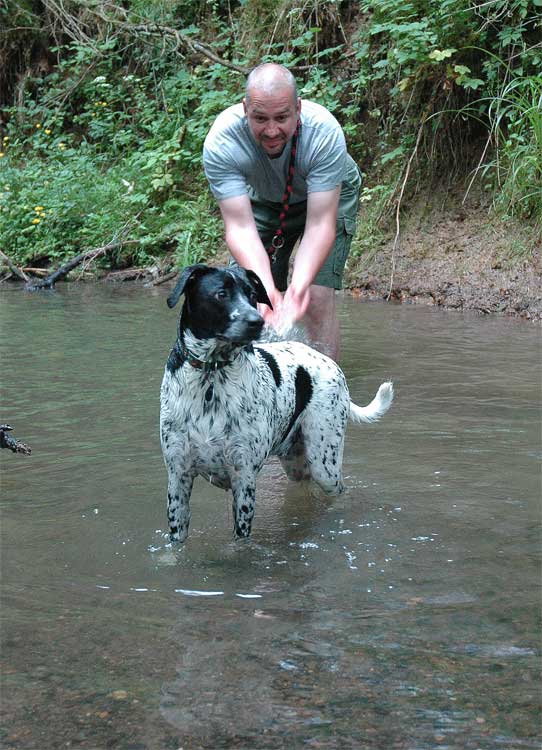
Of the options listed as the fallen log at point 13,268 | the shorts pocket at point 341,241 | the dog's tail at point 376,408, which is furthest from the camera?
the fallen log at point 13,268

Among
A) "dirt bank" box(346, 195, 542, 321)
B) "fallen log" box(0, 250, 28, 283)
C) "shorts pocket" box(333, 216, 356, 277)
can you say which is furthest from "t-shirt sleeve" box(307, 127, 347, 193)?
"fallen log" box(0, 250, 28, 283)

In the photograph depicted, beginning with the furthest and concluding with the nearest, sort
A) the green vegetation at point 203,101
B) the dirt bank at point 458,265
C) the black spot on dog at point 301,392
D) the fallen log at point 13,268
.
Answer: the fallen log at point 13,268 → the green vegetation at point 203,101 → the dirt bank at point 458,265 → the black spot on dog at point 301,392

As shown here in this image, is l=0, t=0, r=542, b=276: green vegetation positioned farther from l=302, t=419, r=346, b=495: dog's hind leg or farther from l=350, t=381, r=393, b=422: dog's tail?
l=302, t=419, r=346, b=495: dog's hind leg

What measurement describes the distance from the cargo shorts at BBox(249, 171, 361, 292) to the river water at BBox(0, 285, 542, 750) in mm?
988

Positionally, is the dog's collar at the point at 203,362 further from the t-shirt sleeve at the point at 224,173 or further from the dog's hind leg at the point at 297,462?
the t-shirt sleeve at the point at 224,173

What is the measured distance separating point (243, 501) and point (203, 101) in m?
10.4

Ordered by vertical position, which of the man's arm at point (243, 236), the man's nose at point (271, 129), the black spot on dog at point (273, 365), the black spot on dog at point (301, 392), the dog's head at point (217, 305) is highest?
the man's nose at point (271, 129)

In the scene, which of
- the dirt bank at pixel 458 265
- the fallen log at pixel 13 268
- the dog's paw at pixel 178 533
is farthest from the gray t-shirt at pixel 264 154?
the fallen log at pixel 13 268

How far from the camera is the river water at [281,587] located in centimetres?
270

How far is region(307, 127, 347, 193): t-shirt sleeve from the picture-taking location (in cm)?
526

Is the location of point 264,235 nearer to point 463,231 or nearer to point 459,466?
point 459,466

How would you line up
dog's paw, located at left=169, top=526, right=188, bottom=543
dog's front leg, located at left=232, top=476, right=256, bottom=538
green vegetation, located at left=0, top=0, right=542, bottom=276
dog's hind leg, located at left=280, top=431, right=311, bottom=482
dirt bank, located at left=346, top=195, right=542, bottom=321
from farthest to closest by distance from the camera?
1. green vegetation, located at left=0, top=0, right=542, bottom=276
2. dirt bank, located at left=346, top=195, right=542, bottom=321
3. dog's hind leg, located at left=280, top=431, right=311, bottom=482
4. dog's paw, located at left=169, top=526, right=188, bottom=543
5. dog's front leg, located at left=232, top=476, right=256, bottom=538

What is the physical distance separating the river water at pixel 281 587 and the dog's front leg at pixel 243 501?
0.10 meters

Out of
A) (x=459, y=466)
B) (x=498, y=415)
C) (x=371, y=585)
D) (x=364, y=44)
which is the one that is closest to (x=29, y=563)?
(x=371, y=585)
